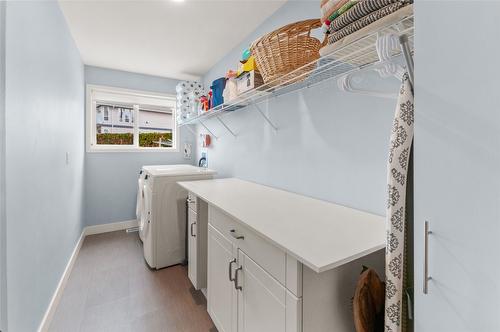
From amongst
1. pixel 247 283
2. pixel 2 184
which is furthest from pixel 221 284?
pixel 2 184

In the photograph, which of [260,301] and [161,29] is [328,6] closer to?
[260,301]

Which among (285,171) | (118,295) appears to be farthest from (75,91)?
(285,171)

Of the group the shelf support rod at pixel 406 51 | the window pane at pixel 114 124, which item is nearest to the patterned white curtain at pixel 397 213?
the shelf support rod at pixel 406 51

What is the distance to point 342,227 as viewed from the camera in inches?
42.4

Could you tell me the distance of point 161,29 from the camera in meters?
2.29

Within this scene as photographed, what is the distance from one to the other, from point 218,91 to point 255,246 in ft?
5.59

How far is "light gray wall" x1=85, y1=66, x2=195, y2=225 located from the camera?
337cm

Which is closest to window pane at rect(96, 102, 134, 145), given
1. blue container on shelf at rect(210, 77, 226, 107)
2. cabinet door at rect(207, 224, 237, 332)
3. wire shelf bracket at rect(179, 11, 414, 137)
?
blue container on shelf at rect(210, 77, 226, 107)

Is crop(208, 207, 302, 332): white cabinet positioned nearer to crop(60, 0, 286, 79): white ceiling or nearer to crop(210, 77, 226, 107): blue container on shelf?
crop(210, 77, 226, 107): blue container on shelf

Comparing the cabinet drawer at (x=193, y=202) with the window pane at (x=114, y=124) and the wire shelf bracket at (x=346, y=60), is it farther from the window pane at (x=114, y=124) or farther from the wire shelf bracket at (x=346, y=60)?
the window pane at (x=114, y=124)

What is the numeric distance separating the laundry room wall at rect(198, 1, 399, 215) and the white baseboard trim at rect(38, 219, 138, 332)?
185 cm
